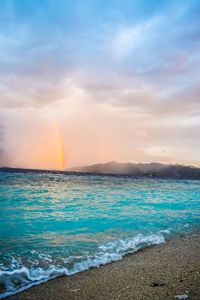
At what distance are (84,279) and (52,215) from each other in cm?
1100

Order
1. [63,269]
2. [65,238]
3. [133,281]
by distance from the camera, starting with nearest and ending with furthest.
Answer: [133,281] → [63,269] → [65,238]

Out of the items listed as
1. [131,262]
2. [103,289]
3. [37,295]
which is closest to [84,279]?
[103,289]

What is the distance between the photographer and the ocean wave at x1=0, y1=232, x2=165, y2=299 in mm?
7211

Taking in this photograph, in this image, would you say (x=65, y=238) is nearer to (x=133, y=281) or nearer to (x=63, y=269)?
(x=63, y=269)

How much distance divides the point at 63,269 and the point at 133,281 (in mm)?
2070

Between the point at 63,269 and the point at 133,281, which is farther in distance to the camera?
the point at 63,269

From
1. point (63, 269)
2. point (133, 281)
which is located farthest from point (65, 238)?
point (133, 281)

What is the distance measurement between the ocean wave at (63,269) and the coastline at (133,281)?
0.79ft

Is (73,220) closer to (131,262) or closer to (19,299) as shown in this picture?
(131,262)

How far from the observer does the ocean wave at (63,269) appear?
7.21m

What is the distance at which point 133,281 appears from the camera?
24.1 feet

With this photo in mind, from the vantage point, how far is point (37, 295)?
659 centimetres

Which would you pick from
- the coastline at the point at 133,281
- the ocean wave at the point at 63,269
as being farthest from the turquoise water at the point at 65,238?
the coastline at the point at 133,281

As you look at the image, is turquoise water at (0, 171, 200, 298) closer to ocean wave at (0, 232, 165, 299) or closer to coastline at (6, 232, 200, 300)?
ocean wave at (0, 232, 165, 299)
